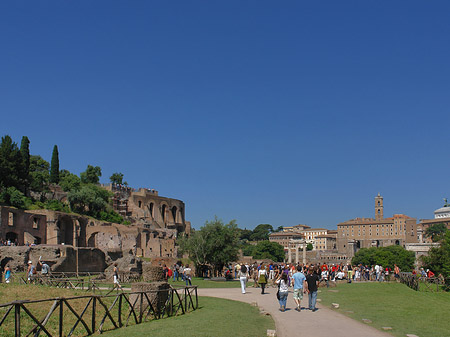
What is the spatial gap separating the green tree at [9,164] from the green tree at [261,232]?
137 m

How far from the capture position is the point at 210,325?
12.9 metres

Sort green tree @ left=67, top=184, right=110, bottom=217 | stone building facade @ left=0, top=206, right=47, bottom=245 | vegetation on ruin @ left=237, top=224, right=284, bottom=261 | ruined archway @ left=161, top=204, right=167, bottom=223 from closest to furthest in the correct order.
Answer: stone building facade @ left=0, top=206, right=47, bottom=245 → green tree @ left=67, top=184, right=110, bottom=217 → ruined archway @ left=161, top=204, right=167, bottom=223 → vegetation on ruin @ left=237, top=224, right=284, bottom=261

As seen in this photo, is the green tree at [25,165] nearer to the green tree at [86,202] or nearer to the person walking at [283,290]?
the green tree at [86,202]

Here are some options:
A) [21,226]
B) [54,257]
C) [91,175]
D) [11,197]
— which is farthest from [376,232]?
[54,257]

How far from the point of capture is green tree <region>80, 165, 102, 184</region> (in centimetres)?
8799

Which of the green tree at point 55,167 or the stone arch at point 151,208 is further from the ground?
the green tree at point 55,167

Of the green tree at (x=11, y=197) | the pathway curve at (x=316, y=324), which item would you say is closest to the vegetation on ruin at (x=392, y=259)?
the green tree at (x=11, y=197)

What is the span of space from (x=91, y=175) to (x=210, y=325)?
7933 centimetres

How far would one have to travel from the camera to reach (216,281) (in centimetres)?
3033

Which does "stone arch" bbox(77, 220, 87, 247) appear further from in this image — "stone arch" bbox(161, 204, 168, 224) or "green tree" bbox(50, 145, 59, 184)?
"stone arch" bbox(161, 204, 168, 224)

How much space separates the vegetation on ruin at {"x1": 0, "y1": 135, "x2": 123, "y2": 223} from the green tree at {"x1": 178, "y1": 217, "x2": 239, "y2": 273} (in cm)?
2447

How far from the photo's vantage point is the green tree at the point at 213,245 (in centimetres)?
3550

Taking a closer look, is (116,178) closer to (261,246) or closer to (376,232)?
(261,246)

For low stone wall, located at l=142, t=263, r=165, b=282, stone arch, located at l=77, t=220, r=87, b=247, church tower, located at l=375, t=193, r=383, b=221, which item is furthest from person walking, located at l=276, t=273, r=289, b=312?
church tower, located at l=375, t=193, r=383, b=221
